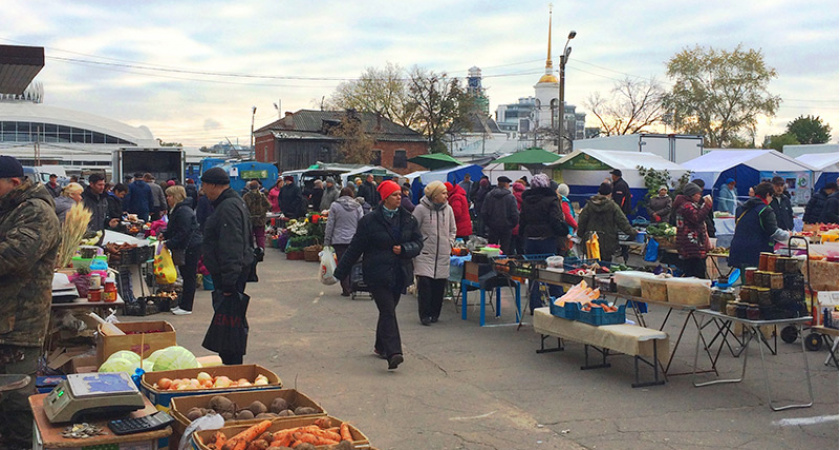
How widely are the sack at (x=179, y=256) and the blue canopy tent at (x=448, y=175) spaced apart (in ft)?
48.6

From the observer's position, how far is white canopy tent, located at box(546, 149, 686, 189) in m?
21.7

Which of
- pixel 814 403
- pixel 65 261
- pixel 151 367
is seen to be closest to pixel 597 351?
pixel 814 403

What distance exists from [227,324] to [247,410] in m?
2.21

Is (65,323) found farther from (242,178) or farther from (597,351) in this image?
(242,178)

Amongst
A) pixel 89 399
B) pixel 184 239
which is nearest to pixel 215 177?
pixel 89 399

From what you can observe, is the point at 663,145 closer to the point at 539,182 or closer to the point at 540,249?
the point at 539,182

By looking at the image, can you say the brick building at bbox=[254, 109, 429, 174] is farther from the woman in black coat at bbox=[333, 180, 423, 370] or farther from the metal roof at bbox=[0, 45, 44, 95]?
the woman in black coat at bbox=[333, 180, 423, 370]

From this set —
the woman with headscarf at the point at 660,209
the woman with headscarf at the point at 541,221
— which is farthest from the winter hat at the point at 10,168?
the woman with headscarf at the point at 660,209

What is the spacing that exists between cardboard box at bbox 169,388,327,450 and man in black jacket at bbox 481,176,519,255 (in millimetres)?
8930

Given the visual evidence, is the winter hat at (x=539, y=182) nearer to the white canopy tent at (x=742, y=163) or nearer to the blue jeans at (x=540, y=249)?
the blue jeans at (x=540, y=249)

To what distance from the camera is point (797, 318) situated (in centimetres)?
691

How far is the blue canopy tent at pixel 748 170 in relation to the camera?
73.0 ft

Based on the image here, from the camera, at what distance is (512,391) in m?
7.44

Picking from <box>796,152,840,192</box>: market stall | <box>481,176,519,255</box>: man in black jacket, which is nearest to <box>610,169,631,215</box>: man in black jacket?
<box>481,176,519,255</box>: man in black jacket
